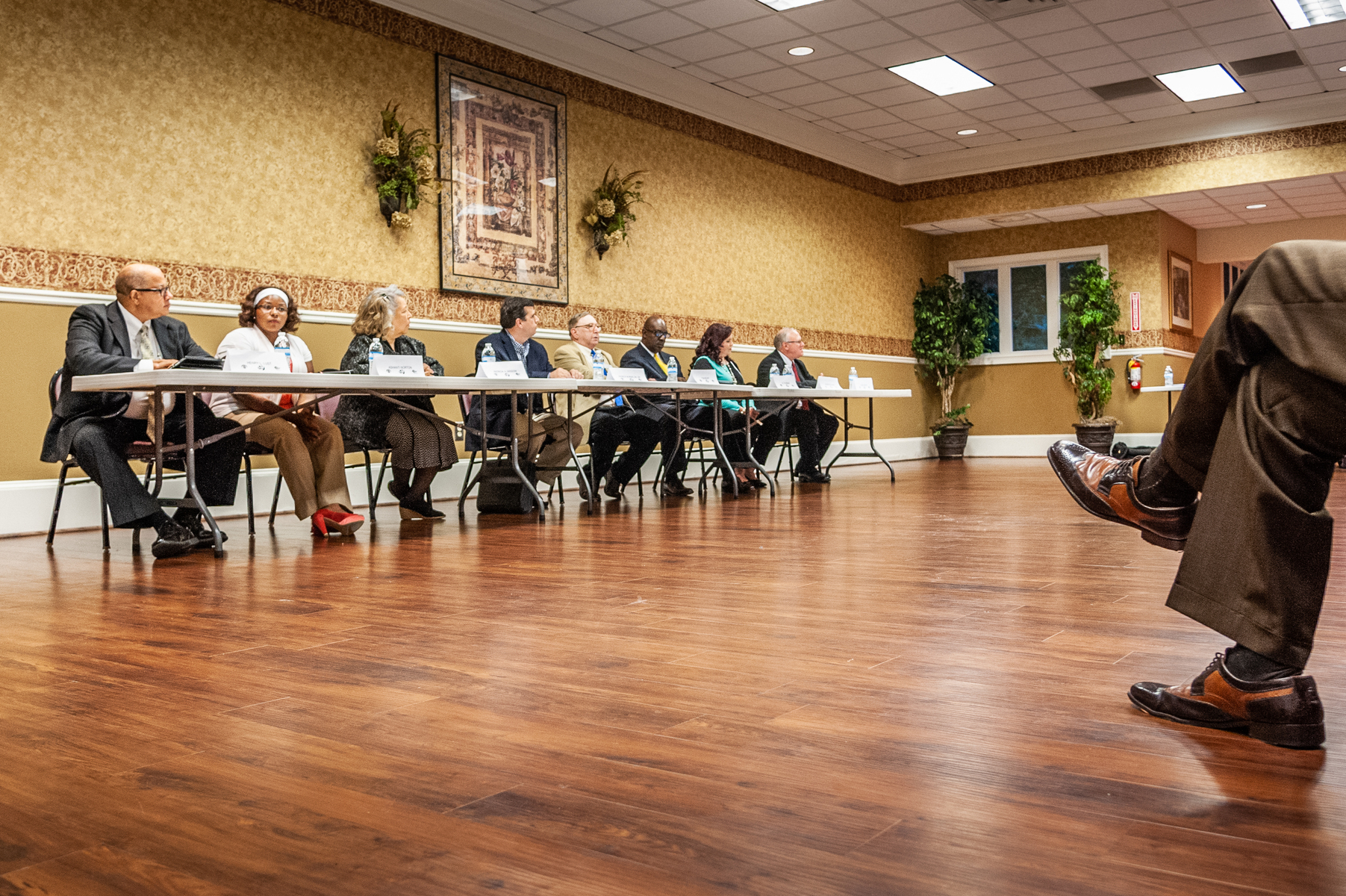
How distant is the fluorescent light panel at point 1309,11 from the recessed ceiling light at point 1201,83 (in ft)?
3.10

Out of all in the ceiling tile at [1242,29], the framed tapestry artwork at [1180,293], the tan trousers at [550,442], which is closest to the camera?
the tan trousers at [550,442]

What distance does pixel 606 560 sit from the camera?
325cm

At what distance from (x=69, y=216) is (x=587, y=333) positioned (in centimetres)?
260

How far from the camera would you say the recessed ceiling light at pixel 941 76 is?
7961 mm

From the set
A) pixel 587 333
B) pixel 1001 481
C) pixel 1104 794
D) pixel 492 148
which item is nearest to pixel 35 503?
pixel 587 333

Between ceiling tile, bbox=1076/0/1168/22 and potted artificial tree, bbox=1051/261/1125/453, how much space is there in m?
4.24

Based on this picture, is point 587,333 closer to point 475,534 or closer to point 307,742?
point 475,534

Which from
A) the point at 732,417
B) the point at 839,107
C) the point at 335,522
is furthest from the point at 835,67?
the point at 335,522

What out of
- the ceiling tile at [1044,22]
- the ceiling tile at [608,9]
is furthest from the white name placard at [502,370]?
the ceiling tile at [1044,22]

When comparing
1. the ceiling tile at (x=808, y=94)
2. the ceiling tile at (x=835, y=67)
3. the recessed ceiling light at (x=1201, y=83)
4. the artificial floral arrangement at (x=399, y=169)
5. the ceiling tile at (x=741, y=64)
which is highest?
the recessed ceiling light at (x=1201, y=83)

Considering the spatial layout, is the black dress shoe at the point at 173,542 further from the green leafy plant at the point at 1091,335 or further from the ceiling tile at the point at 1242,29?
the green leafy plant at the point at 1091,335

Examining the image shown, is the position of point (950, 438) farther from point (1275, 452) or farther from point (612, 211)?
point (1275, 452)

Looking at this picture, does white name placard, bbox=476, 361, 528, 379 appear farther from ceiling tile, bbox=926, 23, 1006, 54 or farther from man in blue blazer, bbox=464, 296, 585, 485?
ceiling tile, bbox=926, 23, 1006, 54

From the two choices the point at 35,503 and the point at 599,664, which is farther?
the point at 35,503
